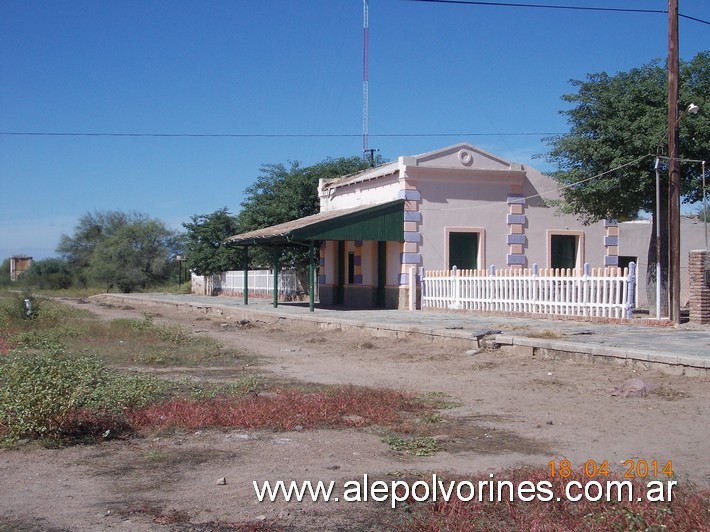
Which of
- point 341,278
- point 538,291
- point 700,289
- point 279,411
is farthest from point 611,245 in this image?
point 279,411

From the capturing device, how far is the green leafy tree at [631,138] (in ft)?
63.2

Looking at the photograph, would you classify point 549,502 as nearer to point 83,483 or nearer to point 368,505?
point 368,505

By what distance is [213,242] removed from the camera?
154 feet

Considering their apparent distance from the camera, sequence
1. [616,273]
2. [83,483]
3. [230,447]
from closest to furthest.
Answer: [83,483] < [230,447] < [616,273]

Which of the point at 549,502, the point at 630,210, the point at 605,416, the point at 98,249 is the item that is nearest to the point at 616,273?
the point at 630,210

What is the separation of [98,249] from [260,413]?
62.7 metres

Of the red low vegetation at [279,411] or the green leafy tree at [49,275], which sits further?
the green leafy tree at [49,275]

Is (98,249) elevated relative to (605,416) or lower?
elevated

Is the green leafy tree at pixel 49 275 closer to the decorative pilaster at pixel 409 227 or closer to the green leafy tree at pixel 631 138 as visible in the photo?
the decorative pilaster at pixel 409 227

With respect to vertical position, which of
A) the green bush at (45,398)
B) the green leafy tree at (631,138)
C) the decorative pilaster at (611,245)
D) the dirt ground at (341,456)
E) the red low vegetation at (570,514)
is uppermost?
the green leafy tree at (631,138)

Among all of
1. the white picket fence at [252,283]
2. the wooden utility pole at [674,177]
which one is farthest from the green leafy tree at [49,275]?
the wooden utility pole at [674,177]

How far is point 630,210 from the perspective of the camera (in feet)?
71.7

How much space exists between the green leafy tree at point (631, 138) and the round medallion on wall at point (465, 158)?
227 inches

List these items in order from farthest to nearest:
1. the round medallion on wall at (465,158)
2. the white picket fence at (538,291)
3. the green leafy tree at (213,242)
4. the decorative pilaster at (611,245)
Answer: the green leafy tree at (213,242) < the decorative pilaster at (611,245) < the round medallion on wall at (465,158) < the white picket fence at (538,291)
